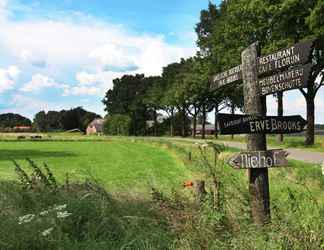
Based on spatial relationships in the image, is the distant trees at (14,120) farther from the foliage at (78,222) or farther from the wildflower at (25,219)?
the wildflower at (25,219)

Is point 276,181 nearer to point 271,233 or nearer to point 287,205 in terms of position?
point 287,205

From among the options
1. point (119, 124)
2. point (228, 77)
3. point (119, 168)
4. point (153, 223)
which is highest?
point (119, 124)

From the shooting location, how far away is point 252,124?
720 centimetres

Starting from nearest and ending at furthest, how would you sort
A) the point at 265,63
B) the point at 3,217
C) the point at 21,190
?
the point at 3,217 < the point at 265,63 < the point at 21,190

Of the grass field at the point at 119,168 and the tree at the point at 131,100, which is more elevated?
the tree at the point at 131,100

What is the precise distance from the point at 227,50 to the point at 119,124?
68.8m

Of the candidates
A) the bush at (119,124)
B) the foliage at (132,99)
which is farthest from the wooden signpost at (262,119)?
the bush at (119,124)

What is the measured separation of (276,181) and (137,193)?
21.7ft

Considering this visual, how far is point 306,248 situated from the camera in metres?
5.37

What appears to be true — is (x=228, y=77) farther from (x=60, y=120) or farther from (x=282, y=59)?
(x=60, y=120)

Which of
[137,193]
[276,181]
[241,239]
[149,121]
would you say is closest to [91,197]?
[137,193]

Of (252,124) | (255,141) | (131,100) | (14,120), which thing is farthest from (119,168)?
(14,120)

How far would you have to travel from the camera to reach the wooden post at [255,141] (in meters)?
6.98

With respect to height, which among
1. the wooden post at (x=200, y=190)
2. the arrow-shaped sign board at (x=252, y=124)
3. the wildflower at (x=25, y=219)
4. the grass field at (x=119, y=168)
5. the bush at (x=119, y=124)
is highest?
the bush at (x=119, y=124)
